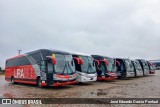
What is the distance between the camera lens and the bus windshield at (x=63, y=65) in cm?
1430

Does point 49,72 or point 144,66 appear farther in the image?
point 144,66

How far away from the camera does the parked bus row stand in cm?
1431

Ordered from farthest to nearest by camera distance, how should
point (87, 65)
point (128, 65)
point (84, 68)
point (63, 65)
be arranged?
point (128, 65) → point (87, 65) → point (84, 68) → point (63, 65)

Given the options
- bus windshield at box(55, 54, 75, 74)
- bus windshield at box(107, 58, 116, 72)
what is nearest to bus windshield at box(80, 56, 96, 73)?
bus windshield at box(55, 54, 75, 74)

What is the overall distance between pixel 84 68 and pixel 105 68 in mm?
4141

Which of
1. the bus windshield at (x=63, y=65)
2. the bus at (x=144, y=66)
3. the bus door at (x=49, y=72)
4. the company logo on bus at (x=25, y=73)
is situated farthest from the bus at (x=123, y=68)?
the bus door at (x=49, y=72)

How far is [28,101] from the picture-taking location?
9.32 m

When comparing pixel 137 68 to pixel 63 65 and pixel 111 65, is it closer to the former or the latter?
pixel 111 65

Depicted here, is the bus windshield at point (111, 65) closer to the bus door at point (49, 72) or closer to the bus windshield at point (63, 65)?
the bus windshield at point (63, 65)

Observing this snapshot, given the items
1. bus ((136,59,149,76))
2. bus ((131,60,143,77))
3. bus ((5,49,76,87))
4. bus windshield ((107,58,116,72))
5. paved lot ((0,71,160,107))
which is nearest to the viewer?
paved lot ((0,71,160,107))

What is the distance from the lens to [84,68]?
1722 centimetres

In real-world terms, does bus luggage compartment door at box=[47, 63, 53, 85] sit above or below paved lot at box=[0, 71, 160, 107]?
above

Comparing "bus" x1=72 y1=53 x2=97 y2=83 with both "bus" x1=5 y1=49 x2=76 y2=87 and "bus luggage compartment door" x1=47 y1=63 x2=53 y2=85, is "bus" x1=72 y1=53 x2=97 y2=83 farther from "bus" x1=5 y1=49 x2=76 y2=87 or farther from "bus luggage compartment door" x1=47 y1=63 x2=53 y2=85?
"bus luggage compartment door" x1=47 y1=63 x2=53 y2=85

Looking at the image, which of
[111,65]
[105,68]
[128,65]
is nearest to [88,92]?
[105,68]
